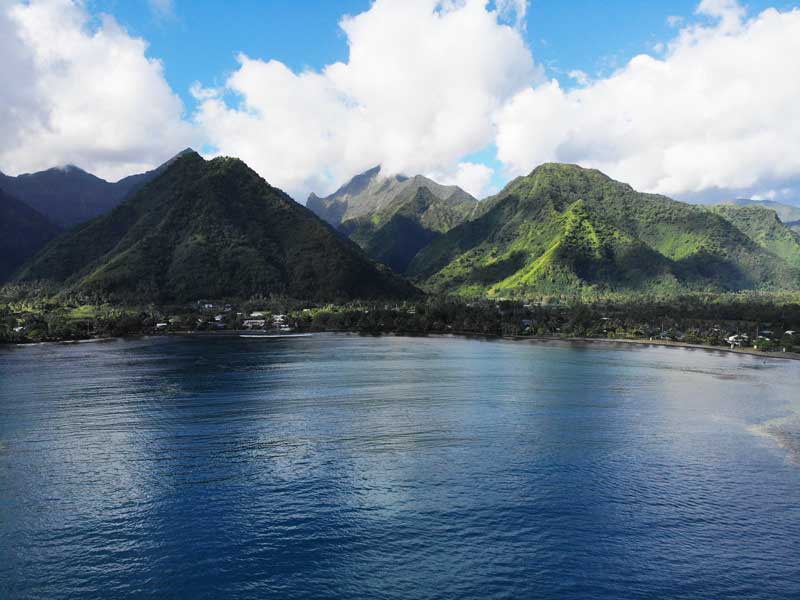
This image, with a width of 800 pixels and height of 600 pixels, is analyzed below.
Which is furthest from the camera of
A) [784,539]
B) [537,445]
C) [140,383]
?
[140,383]

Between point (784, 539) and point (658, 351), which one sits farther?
point (658, 351)

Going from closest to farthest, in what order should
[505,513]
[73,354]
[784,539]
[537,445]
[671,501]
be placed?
[784,539] → [505,513] → [671,501] → [537,445] → [73,354]

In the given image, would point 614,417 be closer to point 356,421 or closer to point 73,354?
point 356,421

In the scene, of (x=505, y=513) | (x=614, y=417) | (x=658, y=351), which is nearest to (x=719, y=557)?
(x=505, y=513)

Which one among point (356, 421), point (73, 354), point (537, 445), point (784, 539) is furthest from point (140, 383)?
point (784, 539)

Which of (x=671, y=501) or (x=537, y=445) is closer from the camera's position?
(x=671, y=501)

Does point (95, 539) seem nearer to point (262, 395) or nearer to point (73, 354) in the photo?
point (262, 395)
